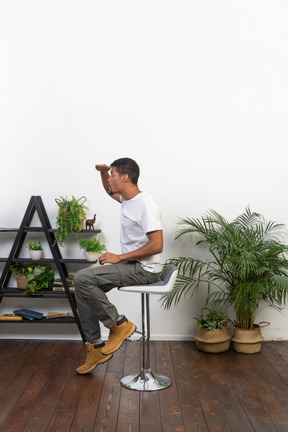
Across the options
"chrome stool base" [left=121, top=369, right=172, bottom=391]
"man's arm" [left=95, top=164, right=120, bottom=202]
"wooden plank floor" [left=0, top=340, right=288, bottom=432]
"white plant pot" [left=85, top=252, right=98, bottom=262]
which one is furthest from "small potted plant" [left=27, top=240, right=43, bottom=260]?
"chrome stool base" [left=121, top=369, right=172, bottom=391]

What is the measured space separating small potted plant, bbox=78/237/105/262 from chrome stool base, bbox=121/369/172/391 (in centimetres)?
109

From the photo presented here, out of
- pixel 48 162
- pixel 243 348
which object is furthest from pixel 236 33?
pixel 243 348

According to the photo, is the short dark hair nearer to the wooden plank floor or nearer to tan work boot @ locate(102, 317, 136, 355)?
tan work boot @ locate(102, 317, 136, 355)

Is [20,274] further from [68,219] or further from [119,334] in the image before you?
[119,334]

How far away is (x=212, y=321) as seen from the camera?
402 cm

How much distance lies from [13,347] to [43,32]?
8.53ft

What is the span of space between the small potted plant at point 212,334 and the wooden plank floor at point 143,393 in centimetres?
7

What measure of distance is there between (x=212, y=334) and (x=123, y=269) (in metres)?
1.12

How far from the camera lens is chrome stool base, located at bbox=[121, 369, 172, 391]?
124 inches

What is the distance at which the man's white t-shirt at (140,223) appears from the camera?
316 centimetres

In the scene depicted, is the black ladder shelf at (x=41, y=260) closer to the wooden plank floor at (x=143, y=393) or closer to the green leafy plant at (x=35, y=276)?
the green leafy plant at (x=35, y=276)

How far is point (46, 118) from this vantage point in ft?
14.1

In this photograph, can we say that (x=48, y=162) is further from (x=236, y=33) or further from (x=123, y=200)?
(x=236, y=33)

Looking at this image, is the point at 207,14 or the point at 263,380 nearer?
the point at 263,380
